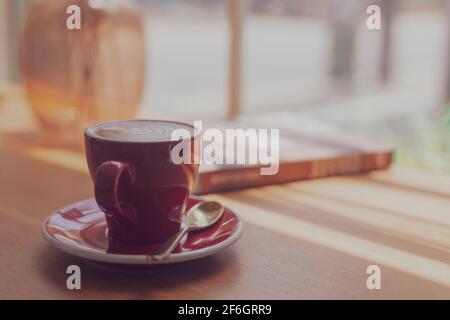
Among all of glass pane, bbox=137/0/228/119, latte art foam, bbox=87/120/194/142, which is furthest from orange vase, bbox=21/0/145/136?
glass pane, bbox=137/0/228/119

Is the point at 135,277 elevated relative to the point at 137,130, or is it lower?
lower

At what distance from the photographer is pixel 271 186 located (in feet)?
2.45

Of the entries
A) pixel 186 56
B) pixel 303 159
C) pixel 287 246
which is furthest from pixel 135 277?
pixel 186 56

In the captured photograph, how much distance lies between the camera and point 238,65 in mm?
1199

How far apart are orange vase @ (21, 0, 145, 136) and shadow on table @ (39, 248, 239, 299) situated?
490 mm

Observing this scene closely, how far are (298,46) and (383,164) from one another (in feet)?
11.2

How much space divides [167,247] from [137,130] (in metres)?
0.11

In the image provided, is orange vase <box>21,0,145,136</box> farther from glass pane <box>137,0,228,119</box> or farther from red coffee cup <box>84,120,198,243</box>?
glass pane <box>137,0,228,119</box>

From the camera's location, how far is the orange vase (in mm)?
950

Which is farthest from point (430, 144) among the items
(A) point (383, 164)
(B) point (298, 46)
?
(B) point (298, 46)

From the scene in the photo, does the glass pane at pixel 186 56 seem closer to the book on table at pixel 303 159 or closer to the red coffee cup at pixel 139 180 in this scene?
the book on table at pixel 303 159

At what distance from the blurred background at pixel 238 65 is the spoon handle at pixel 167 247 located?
52 cm

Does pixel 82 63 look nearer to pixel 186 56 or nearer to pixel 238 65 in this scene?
pixel 238 65
